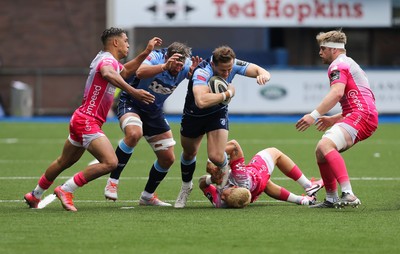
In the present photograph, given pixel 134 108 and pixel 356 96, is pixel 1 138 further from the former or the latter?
pixel 356 96

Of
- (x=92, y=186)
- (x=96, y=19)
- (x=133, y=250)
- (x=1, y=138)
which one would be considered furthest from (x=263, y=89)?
(x=133, y=250)

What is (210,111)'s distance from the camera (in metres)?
11.5

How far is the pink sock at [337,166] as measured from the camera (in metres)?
11.0

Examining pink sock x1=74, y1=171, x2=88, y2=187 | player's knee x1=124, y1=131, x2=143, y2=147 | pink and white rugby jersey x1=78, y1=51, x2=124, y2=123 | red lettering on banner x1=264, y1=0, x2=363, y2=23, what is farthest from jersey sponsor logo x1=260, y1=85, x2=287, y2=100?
pink sock x1=74, y1=171, x2=88, y2=187

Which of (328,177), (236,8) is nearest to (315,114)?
(328,177)

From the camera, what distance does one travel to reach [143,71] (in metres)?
11.6

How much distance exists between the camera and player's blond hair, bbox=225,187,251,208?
11219mm

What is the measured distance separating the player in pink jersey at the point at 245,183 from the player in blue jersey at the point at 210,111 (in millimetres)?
112

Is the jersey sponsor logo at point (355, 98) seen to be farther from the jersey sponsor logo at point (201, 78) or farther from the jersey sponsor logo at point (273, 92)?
the jersey sponsor logo at point (273, 92)

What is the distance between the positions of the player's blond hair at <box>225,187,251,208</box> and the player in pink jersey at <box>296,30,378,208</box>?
0.80 metres

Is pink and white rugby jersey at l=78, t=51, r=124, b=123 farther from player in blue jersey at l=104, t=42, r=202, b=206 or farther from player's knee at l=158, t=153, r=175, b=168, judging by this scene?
player's knee at l=158, t=153, r=175, b=168

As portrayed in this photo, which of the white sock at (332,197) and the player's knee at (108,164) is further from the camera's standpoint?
the white sock at (332,197)

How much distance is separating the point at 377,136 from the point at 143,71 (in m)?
12.7

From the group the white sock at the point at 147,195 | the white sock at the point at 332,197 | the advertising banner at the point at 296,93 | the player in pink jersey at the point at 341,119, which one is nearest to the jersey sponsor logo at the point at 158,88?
the white sock at the point at 147,195
